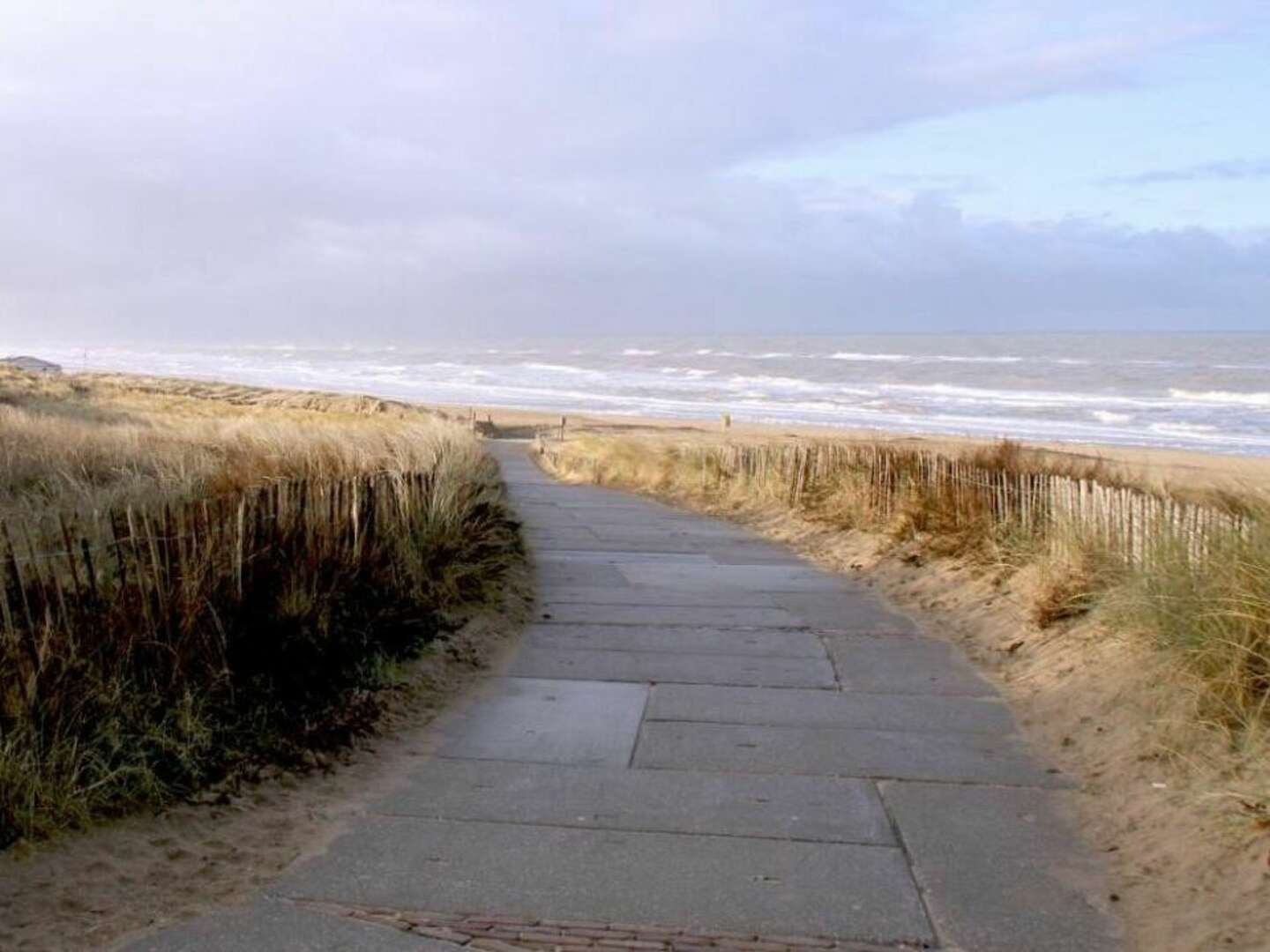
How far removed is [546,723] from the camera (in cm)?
716

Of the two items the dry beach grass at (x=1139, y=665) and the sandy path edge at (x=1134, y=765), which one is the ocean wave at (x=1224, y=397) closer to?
the dry beach grass at (x=1139, y=665)

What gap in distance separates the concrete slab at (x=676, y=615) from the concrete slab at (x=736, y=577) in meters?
1.08

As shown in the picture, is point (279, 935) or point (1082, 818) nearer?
point (279, 935)

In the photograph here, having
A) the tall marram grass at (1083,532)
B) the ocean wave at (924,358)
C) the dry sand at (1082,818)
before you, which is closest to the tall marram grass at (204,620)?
the dry sand at (1082,818)

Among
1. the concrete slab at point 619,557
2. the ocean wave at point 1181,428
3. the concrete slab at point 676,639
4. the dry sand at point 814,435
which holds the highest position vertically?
the ocean wave at point 1181,428

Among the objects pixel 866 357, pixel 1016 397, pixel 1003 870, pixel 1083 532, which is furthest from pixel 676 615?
pixel 866 357

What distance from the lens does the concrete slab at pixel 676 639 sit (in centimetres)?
912

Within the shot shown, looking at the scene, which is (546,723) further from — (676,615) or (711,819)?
(676,615)

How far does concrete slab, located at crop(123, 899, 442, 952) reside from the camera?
4.23 meters

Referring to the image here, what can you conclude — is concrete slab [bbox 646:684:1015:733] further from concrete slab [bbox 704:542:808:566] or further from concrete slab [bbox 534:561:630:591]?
concrete slab [bbox 704:542:808:566]

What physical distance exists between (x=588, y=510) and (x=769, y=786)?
41.8 ft

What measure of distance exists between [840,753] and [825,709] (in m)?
0.89

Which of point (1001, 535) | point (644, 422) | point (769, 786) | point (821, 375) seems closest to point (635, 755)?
point (769, 786)

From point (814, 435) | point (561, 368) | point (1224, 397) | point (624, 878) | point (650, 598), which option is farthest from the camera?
point (561, 368)
